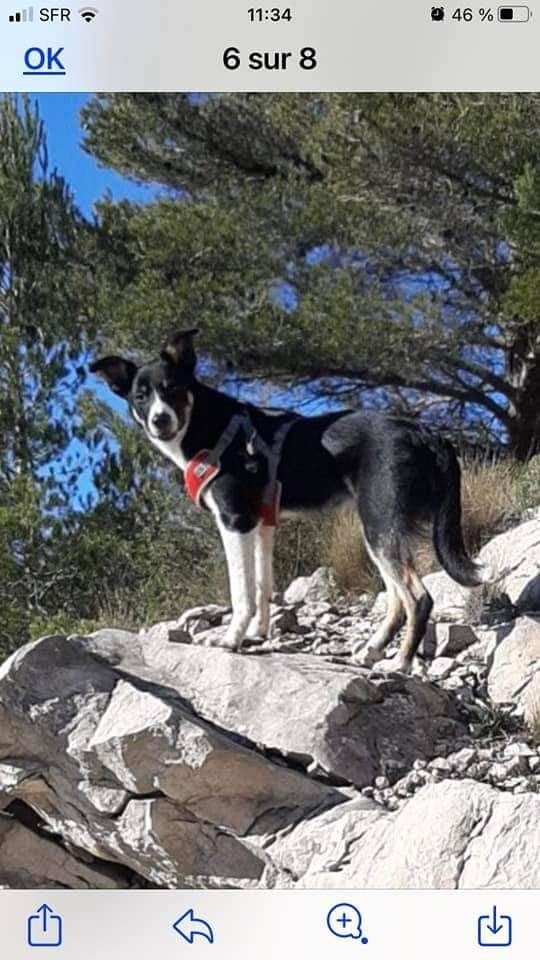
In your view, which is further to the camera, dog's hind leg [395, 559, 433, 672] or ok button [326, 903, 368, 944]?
dog's hind leg [395, 559, 433, 672]

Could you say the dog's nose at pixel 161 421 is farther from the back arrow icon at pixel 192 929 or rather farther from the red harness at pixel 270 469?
the back arrow icon at pixel 192 929

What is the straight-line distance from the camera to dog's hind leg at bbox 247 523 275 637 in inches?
96.2

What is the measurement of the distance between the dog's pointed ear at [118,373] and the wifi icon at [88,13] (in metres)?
0.55

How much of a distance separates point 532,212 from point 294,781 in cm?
102

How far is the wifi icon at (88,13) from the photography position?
212cm

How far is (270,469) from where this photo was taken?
2434 millimetres

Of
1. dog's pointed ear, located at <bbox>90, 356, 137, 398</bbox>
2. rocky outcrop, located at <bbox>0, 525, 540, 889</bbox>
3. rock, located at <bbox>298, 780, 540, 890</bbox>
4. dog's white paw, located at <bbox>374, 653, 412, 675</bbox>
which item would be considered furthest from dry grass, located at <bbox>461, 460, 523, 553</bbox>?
dog's pointed ear, located at <bbox>90, 356, 137, 398</bbox>

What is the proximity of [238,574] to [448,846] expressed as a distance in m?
0.60

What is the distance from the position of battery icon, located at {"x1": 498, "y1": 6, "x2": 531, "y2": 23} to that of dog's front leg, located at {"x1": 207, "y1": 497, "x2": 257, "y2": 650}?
0.89 m

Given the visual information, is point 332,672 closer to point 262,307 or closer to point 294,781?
point 294,781

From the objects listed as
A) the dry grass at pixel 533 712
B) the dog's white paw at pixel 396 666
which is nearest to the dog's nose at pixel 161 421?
the dog's white paw at pixel 396 666

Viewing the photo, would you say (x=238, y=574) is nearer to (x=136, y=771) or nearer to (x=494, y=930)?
(x=136, y=771)

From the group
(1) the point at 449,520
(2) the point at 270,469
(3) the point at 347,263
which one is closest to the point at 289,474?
(2) the point at 270,469

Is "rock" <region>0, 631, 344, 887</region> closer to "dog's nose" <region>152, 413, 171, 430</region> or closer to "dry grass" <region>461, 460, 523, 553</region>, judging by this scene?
"dog's nose" <region>152, 413, 171, 430</region>
